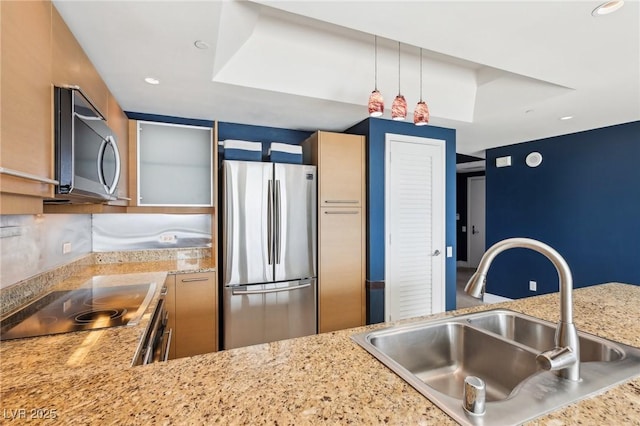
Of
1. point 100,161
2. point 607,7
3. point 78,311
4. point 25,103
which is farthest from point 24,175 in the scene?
point 607,7

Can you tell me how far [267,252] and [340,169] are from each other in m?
1.06

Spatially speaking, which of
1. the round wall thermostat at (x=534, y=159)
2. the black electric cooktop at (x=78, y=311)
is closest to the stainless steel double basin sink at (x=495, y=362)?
the black electric cooktop at (x=78, y=311)

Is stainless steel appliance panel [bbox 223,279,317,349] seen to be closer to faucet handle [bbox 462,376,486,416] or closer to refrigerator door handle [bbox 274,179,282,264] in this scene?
refrigerator door handle [bbox 274,179,282,264]

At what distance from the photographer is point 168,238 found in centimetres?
302

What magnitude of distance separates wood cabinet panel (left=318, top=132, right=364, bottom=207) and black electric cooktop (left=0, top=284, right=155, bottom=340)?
1682 millimetres

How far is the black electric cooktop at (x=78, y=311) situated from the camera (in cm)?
135

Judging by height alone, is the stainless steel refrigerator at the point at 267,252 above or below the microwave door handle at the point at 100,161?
below

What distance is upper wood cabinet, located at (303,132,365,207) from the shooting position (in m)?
2.93

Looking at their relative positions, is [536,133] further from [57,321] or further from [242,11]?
[57,321]

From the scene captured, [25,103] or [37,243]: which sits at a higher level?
[25,103]

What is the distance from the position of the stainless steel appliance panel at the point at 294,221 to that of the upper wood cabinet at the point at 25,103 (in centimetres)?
171

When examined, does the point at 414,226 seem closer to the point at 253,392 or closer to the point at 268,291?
the point at 268,291

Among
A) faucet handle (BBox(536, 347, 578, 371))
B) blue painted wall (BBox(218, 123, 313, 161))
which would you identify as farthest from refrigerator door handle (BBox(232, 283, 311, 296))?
faucet handle (BBox(536, 347, 578, 371))

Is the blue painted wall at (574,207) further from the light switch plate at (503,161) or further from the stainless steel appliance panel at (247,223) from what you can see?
the stainless steel appliance panel at (247,223)
